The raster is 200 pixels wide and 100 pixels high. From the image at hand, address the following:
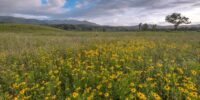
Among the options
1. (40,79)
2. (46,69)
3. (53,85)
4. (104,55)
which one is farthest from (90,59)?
(53,85)

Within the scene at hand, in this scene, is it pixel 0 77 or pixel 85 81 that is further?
pixel 0 77

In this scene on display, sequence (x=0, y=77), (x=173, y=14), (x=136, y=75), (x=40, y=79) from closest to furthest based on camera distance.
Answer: (x=136, y=75) → (x=40, y=79) → (x=0, y=77) → (x=173, y=14)

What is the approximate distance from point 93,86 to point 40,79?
1.48 metres

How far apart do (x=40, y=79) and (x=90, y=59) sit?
6.24 ft

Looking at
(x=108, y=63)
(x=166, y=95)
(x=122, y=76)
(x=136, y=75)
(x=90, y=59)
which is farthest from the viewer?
(x=90, y=59)

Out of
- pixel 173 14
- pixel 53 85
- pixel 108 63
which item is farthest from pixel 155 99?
pixel 173 14

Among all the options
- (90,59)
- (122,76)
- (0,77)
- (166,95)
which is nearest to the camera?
(166,95)

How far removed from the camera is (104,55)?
6762mm

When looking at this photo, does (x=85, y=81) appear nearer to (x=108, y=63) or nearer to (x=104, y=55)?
(x=108, y=63)

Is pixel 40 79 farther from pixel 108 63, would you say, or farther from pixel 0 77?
pixel 108 63

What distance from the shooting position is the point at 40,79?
514 cm

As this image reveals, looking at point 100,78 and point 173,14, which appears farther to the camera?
point 173,14

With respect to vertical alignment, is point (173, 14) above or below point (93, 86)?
above

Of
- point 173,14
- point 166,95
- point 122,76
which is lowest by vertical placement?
point 166,95
